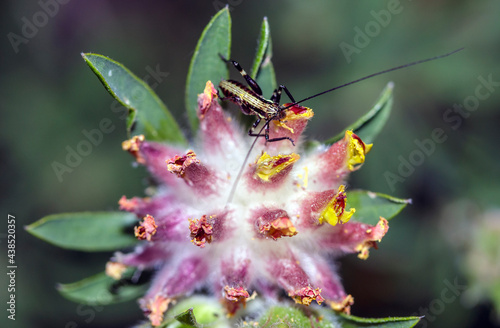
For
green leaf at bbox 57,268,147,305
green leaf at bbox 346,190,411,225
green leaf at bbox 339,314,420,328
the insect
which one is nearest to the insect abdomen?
the insect

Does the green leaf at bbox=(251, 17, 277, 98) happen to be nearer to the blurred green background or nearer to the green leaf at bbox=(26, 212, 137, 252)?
the green leaf at bbox=(26, 212, 137, 252)

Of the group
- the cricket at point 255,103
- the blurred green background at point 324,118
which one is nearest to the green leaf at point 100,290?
the cricket at point 255,103

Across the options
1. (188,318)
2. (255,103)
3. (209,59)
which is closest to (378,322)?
(188,318)

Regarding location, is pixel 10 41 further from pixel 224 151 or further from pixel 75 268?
pixel 224 151

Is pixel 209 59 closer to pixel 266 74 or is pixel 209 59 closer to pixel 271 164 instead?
pixel 266 74

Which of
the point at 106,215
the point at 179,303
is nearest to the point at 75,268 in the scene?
the point at 106,215

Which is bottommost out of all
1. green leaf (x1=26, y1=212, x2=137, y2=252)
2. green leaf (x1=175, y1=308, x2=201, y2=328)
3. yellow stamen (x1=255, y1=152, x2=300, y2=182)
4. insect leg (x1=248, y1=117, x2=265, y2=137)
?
green leaf (x1=175, y1=308, x2=201, y2=328)
